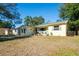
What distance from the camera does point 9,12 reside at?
648 cm

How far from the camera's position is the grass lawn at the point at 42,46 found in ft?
15.1

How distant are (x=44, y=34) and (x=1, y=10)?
1.62 meters

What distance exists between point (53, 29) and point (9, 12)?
1650mm

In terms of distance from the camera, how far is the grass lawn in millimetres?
4591

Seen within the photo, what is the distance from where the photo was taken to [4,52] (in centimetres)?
458

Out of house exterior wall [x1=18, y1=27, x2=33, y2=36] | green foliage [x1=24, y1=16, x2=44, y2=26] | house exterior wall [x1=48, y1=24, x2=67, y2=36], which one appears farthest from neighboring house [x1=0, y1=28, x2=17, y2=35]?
house exterior wall [x1=48, y1=24, x2=67, y2=36]

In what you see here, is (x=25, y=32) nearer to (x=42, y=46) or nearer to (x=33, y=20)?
(x=33, y=20)

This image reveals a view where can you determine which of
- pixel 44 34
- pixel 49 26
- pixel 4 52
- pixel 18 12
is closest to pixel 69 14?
pixel 49 26

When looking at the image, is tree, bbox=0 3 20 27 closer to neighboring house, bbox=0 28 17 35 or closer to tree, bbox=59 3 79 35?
neighboring house, bbox=0 28 17 35

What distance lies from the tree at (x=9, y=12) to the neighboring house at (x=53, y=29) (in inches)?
31.4

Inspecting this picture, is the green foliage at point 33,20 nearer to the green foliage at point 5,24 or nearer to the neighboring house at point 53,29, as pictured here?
the neighboring house at point 53,29

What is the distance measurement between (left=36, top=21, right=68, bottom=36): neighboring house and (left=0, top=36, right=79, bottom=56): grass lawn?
278mm

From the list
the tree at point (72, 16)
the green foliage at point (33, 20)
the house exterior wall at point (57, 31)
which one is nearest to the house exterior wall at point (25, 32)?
the green foliage at point (33, 20)

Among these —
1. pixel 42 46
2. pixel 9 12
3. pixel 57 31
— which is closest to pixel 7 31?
pixel 9 12
